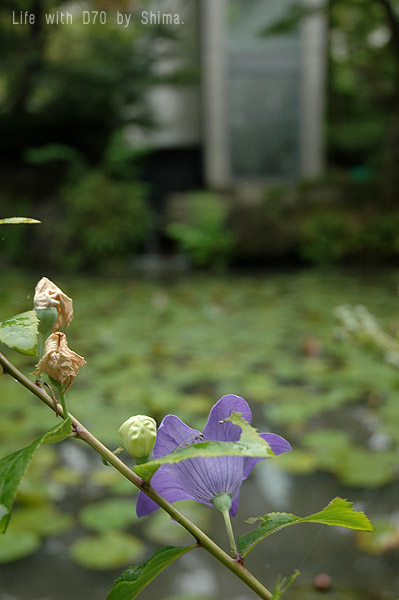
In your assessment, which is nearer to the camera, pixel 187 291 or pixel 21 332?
pixel 21 332

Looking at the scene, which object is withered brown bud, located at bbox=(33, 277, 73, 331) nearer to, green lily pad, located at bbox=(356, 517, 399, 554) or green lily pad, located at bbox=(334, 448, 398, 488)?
green lily pad, located at bbox=(356, 517, 399, 554)

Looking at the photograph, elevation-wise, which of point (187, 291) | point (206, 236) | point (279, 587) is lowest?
point (187, 291)

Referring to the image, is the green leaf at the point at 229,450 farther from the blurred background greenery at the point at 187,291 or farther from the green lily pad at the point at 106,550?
the green lily pad at the point at 106,550

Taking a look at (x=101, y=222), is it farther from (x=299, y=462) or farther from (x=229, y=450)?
(x=229, y=450)

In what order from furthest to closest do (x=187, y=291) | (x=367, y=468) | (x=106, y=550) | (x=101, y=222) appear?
1. (x=101, y=222)
2. (x=187, y=291)
3. (x=367, y=468)
4. (x=106, y=550)

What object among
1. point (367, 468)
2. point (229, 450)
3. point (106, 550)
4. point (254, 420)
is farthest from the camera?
point (254, 420)

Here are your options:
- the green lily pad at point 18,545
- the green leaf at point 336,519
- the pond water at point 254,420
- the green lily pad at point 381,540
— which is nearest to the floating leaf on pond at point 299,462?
the pond water at point 254,420

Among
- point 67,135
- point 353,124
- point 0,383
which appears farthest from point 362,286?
point 353,124

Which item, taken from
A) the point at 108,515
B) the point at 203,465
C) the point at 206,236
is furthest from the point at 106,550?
the point at 206,236
